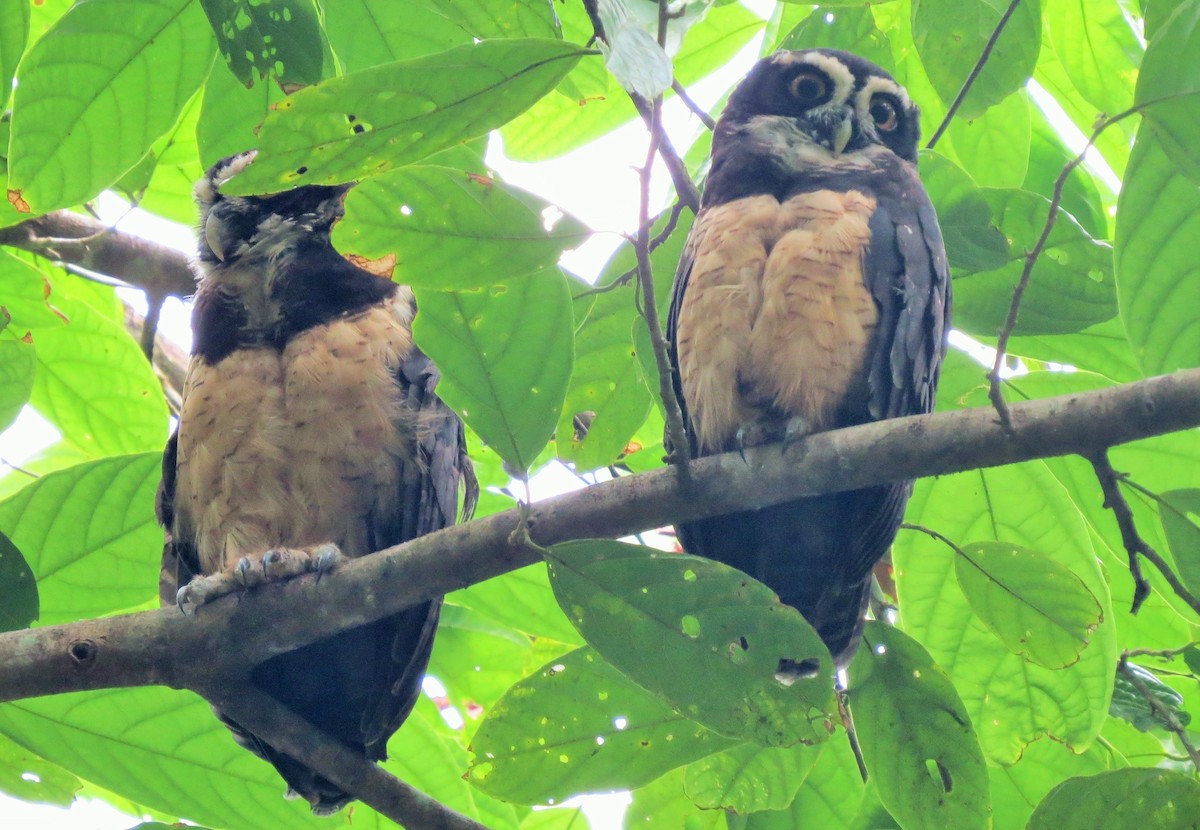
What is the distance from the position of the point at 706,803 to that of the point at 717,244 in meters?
1.56

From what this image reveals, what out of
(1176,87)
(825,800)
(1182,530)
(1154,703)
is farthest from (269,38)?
(1154,703)

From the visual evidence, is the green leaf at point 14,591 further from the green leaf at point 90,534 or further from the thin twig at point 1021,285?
the thin twig at point 1021,285

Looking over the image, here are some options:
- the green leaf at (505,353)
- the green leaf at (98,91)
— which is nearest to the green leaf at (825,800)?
the green leaf at (505,353)

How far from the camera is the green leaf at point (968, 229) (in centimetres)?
319

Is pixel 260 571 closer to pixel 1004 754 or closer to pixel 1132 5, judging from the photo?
pixel 1004 754

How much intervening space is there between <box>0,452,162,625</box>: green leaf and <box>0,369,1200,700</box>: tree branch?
74cm

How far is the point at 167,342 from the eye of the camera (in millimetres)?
6207

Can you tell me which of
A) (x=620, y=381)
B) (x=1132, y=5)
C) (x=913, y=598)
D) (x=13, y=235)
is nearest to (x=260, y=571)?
(x=620, y=381)

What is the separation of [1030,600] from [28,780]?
284 cm

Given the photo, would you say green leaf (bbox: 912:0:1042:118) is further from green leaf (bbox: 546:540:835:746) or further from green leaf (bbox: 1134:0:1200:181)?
green leaf (bbox: 546:540:835:746)

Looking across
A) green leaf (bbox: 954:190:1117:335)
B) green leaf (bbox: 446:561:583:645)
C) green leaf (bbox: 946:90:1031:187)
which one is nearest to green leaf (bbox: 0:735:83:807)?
green leaf (bbox: 446:561:583:645)

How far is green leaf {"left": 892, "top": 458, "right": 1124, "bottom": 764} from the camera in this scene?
334 cm

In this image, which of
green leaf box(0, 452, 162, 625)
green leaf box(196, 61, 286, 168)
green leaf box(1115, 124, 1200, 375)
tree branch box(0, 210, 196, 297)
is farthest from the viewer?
tree branch box(0, 210, 196, 297)

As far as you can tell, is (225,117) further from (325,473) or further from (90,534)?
(90,534)
